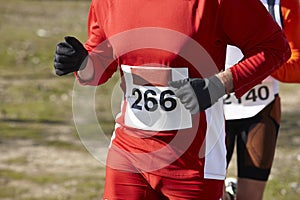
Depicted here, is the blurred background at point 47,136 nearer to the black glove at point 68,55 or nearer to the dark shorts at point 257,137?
the dark shorts at point 257,137

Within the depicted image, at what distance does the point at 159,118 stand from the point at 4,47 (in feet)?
34.3

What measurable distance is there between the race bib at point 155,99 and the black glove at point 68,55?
200 millimetres

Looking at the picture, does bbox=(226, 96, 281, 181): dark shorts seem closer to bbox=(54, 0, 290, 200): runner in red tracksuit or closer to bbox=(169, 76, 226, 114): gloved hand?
bbox=(54, 0, 290, 200): runner in red tracksuit

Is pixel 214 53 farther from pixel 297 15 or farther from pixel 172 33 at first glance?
pixel 297 15

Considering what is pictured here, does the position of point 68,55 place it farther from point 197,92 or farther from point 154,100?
point 197,92

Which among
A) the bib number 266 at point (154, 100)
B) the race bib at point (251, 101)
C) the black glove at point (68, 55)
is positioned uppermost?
the black glove at point (68, 55)

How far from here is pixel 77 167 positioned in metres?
8.12

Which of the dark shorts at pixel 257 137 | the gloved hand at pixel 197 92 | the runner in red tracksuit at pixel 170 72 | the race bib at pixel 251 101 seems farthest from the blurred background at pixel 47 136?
the gloved hand at pixel 197 92

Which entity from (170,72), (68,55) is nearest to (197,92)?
(170,72)

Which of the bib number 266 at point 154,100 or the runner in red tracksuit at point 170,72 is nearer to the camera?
the runner in red tracksuit at point 170,72

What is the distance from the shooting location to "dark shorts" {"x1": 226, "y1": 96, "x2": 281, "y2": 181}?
5.27m

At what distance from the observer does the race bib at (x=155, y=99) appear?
3.85 meters

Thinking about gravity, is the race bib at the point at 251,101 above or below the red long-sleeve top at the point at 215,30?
below

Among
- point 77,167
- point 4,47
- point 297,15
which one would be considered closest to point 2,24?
point 4,47
